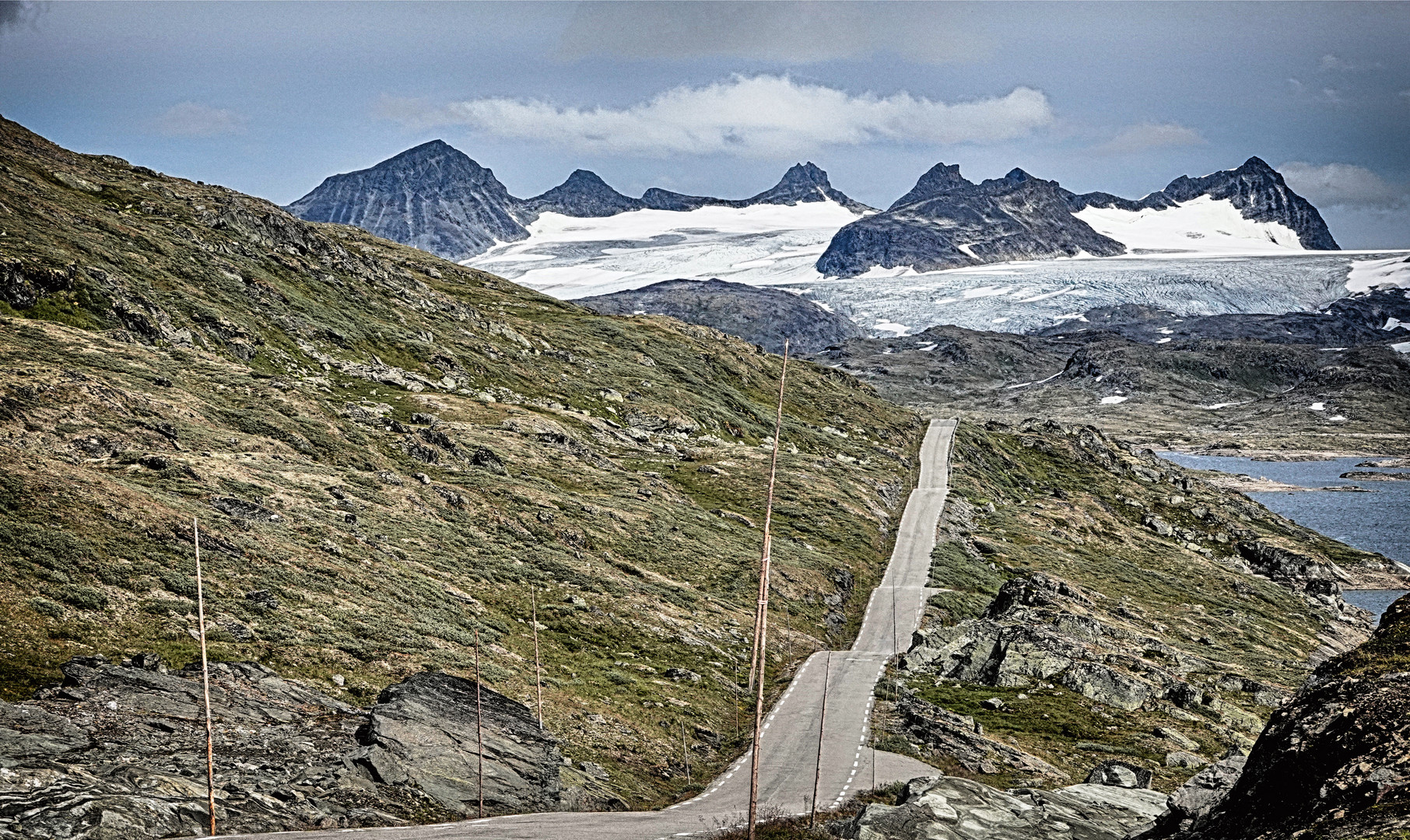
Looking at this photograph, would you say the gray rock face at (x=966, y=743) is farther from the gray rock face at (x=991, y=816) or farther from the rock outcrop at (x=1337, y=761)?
the rock outcrop at (x=1337, y=761)

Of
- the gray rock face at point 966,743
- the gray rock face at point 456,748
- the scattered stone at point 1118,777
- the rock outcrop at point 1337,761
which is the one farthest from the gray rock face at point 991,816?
the gray rock face at point 456,748

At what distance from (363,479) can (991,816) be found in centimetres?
5370

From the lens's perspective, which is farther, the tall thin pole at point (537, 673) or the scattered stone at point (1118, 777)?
the scattered stone at point (1118, 777)

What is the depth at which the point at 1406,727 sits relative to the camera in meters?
19.9

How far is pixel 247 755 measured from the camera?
109ft

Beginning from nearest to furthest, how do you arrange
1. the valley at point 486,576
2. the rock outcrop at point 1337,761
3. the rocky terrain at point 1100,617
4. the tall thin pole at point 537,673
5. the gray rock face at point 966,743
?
the rock outcrop at point 1337,761 < the valley at point 486,576 < the tall thin pole at point 537,673 < the gray rock face at point 966,743 < the rocky terrain at point 1100,617

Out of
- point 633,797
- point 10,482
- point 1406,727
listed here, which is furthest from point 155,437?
point 1406,727

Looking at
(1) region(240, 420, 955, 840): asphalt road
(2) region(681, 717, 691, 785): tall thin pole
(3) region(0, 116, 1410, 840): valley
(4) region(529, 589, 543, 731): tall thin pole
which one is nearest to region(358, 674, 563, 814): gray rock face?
(3) region(0, 116, 1410, 840): valley

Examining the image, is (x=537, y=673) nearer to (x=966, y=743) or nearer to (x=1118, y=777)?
(x=966, y=743)

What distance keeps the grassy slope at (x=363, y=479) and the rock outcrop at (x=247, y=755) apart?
10.4 feet

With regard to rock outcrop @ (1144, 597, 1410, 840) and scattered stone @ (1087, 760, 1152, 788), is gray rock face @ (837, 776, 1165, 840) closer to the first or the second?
scattered stone @ (1087, 760, 1152, 788)

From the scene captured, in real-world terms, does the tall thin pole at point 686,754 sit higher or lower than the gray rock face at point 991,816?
lower

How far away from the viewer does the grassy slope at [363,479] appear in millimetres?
46125

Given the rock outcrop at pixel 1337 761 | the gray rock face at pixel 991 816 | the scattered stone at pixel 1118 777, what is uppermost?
the rock outcrop at pixel 1337 761
